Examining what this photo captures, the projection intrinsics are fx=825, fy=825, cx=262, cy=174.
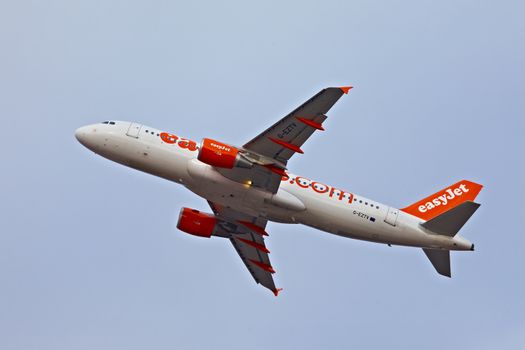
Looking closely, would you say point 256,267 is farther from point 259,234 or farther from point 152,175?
point 152,175

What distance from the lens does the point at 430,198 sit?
6006 cm

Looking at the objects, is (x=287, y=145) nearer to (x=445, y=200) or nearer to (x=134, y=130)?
(x=134, y=130)

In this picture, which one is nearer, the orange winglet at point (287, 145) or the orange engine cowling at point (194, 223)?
the orange winglet at point (287, 145)

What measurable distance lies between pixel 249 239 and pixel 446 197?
15585mm

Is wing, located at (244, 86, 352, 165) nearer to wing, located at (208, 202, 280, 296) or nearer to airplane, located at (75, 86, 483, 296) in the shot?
airplane, located at (75, 86, 483, 296)

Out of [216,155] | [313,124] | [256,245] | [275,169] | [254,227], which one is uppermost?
[313,124]

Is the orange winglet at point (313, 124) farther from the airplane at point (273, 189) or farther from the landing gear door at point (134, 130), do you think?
the landing gear door at point (134, 130)

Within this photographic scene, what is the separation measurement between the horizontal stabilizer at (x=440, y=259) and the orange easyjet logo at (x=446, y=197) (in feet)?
10.3

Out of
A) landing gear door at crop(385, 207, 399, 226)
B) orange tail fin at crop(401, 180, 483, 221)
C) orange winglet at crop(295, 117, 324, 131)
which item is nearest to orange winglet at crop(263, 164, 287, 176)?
orange winglet at crop(295, 117, 324, 131)

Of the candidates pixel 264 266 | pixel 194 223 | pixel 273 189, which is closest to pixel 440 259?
pixel 273 189

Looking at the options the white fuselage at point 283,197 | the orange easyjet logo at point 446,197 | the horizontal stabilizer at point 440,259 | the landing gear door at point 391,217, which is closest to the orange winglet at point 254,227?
the white fuselage at point 283,197

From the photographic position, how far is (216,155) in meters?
54.0

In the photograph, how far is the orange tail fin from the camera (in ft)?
194

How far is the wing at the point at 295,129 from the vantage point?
50.3 meters
